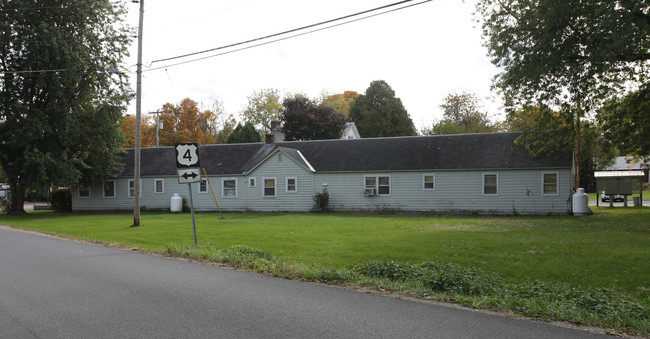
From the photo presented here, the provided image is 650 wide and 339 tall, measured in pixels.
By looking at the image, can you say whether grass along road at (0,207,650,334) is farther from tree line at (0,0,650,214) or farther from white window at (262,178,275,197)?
white window at (262,178,275,197)

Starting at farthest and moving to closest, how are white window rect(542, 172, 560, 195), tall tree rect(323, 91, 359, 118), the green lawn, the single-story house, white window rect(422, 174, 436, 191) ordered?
tall tree rect(323, 91, 359, 118)
white window rect(422, 174, 436, 191)
the single-story house
white window rect(542, 172, 560, 195)
the green lawn

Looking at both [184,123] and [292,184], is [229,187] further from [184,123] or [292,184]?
[184,123]

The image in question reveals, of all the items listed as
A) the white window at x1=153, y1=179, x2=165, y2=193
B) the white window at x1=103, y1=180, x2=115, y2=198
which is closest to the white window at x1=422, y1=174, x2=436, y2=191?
the white window at x1=153, y1=179, x2=165, y2=193

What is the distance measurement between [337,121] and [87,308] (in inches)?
2020

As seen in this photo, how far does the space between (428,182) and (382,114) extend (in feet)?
114

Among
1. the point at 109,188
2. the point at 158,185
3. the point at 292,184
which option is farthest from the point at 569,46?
the point at 109,188

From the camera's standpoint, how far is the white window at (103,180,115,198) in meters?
36.8

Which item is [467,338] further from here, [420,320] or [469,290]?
[469,290]

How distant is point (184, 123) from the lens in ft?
200

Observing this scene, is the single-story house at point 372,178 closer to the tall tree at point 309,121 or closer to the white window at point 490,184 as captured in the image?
the white window at point 490,184

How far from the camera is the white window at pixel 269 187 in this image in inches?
1241

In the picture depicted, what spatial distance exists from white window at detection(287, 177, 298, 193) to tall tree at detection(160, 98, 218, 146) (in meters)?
30.9

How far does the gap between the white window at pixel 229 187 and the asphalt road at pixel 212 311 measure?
22.7 metres

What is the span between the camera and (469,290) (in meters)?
7.73
